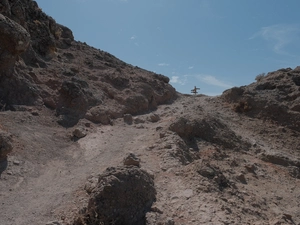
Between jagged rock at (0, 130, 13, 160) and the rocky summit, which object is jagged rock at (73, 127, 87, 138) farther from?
jagged rock at (0, 130, 13, 160)

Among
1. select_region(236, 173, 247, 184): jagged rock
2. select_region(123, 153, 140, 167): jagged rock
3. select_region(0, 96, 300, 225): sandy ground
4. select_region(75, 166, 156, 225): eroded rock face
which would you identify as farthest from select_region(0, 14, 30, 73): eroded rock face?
select_region(236, 173, 247, 184): jagged rock

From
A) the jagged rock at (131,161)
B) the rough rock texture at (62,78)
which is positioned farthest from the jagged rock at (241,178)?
the rough rock texture at (62,78)

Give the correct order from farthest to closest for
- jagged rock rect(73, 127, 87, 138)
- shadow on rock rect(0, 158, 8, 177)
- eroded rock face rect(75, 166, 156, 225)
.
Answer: jagged rock rect(73, 127, 87, 138), shadow on rock rect(0, 158, 8, 177), eroded rock face rect(75, 166, 156, 225)

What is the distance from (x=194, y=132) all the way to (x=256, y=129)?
185 inches

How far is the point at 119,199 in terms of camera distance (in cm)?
578

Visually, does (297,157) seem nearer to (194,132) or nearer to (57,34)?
(194,132)

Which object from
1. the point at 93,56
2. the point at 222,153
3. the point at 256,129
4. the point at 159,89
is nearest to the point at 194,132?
the point at 222,153

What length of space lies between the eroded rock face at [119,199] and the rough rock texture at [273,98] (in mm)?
11914

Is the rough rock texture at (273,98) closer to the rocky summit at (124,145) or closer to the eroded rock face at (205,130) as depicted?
the rocky summit at (124,145)

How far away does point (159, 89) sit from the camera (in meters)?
23.6

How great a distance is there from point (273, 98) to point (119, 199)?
13729 mm

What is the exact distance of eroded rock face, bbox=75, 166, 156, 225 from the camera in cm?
555

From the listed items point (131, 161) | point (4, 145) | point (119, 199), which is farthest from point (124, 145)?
point (119, 199)

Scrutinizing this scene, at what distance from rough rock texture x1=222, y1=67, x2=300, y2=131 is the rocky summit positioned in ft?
0.18
